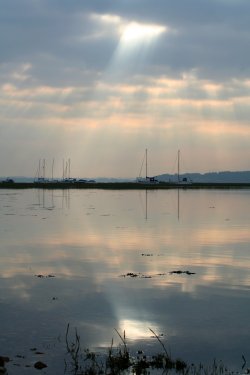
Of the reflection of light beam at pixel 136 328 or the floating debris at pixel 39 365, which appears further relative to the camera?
the reflection of light beam at pixel 136 328

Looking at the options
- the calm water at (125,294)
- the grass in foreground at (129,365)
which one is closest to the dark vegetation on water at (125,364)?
the grass in foreground at (129,365)

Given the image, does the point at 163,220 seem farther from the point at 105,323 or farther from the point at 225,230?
the point at 105,323

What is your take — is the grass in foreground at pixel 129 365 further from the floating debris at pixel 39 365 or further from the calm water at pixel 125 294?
the floating debris at pixel 39 365

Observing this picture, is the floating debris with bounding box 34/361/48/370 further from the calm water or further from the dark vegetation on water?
the calm water

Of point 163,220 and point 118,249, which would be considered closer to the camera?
point 118,249

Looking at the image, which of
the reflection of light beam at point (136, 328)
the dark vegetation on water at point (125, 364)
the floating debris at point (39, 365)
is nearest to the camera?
the dark vegetation on water at point (125, 364)

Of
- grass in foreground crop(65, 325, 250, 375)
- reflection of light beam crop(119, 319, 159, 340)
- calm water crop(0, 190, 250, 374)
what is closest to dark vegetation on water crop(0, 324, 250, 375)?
grass in foreground crop(65, 325, 250, 375)

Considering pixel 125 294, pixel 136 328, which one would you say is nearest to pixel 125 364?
pixel 136 328

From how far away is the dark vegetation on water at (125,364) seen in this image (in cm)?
1184

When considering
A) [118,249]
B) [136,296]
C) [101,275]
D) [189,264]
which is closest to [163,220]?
[118,249]

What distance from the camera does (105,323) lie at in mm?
15438

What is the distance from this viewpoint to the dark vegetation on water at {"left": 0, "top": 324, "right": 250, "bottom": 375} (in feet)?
38.9

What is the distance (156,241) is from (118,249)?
492 centimetres

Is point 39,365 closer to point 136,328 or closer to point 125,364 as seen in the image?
point 125,364
